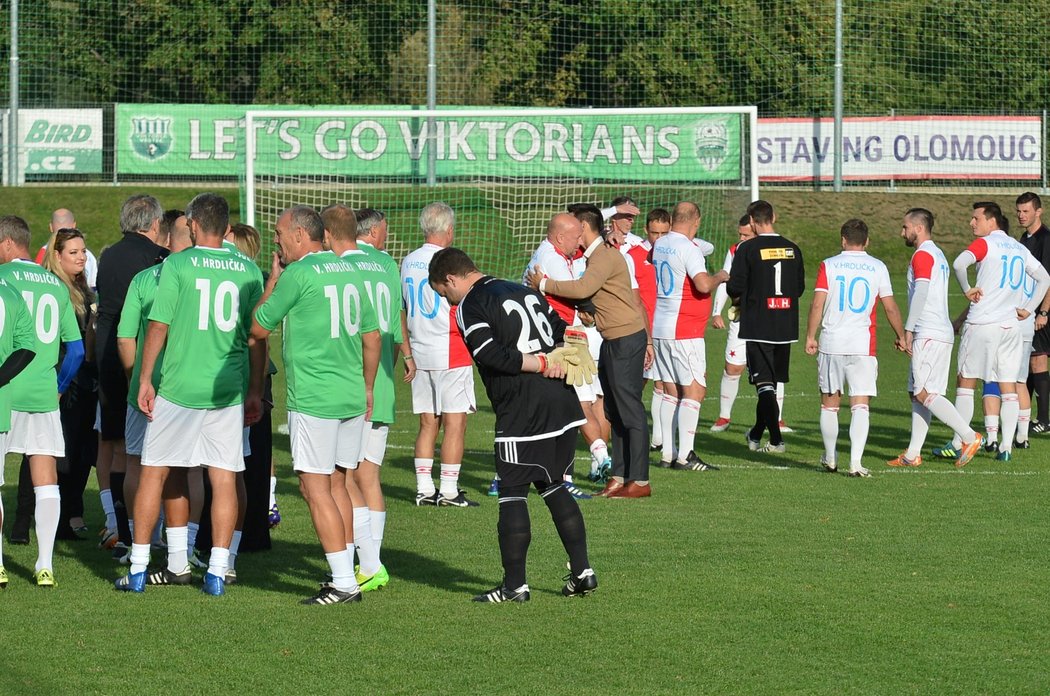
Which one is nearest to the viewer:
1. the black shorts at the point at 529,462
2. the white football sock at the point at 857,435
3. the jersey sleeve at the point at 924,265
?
the black shorts at the point at 529,462

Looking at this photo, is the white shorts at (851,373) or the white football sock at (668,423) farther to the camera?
the white football sock at (668,423)

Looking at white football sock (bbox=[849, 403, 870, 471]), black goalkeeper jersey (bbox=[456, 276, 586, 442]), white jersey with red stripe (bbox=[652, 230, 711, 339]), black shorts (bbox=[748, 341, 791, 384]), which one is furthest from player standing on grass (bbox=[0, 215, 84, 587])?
black shorts (bbox=[748, 341, 791, 384])

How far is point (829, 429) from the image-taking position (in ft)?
37.8

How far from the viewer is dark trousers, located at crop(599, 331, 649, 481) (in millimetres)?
10461

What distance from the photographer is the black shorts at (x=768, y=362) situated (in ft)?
41.5

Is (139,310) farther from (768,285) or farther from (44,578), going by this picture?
(768,285)

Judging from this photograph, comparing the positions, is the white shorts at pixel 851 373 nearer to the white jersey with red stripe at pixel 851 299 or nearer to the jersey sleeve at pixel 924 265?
the white jersey with red stripe at pixel 851 299

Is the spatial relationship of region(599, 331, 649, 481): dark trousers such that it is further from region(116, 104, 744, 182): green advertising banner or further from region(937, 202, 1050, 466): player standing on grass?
region(116, 104, 744, 182): green advertising banner

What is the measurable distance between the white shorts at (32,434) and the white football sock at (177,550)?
77 cm

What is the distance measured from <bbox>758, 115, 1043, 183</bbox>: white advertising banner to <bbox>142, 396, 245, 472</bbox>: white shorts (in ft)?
81.8

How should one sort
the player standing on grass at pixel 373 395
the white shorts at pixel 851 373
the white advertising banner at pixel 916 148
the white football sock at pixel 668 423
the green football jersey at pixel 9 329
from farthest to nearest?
the white advertising banner at pixel 916 148 → the white football sock at pixel 668 423 → the white shorts at pixel 851 373 → the player standing on grass at pixel 373 395 → the green football jersey at pixel 9 329

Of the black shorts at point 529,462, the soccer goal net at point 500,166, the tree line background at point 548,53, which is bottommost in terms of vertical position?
the black shorts at point 529,462

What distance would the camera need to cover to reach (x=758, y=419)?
1288cm

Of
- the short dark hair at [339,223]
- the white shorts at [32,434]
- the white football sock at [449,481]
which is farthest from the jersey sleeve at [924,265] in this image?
the white shorts at [32,434]
